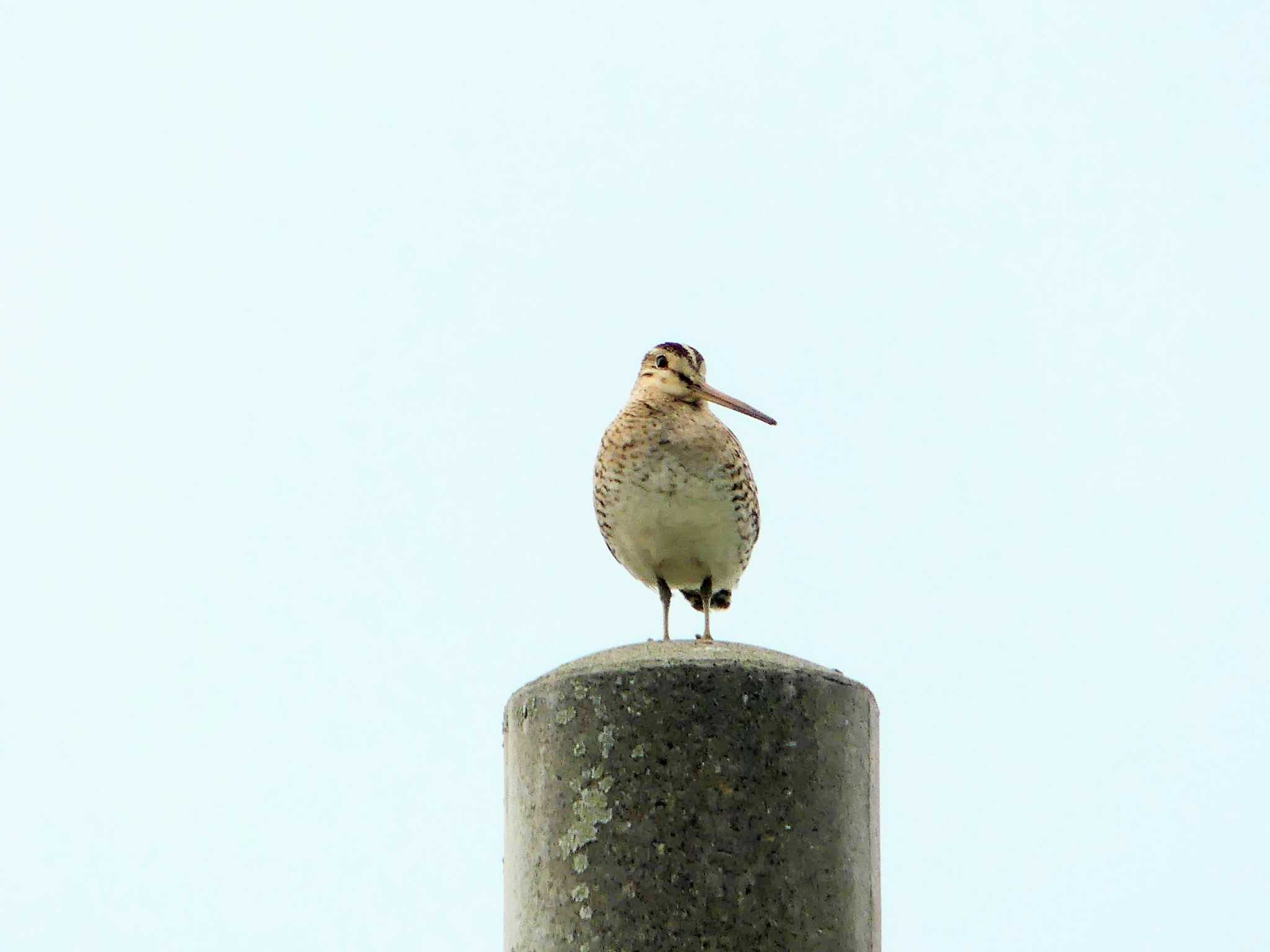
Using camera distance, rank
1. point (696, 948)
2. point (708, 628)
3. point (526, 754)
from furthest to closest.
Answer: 1. point (708, 628)
2. point (526, 754)
3. point (696, 948)

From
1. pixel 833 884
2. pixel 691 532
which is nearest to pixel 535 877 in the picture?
pixel 833 884

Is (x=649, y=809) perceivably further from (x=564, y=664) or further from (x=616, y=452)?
(x=616, y=452)

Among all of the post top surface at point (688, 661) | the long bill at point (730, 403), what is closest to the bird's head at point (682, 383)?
the long bill at point (730, 403)

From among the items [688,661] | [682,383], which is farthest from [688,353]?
[688,661]

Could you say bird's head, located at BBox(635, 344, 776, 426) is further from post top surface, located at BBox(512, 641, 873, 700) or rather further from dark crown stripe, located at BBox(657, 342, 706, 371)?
post top surface, located at BBox(512, 641, 873, 700)

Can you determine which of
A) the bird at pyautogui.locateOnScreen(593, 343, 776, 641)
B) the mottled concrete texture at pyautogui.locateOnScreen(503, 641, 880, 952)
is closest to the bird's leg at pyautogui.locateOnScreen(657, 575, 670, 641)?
the bird at pyautogui.locateOnScreen(593, 343, 776, 641)

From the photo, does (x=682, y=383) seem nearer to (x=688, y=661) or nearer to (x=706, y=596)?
(x=706, y=596)
